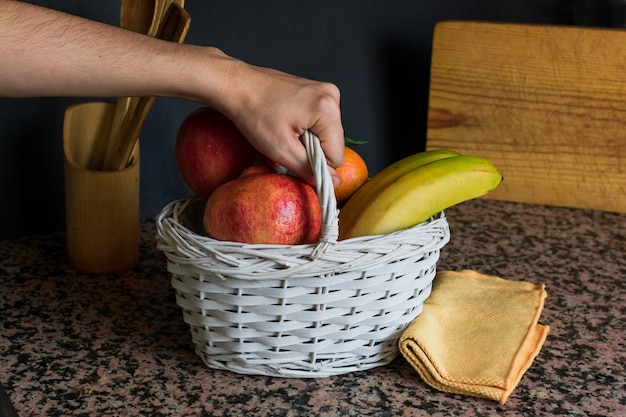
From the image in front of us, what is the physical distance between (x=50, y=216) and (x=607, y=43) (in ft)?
3.20

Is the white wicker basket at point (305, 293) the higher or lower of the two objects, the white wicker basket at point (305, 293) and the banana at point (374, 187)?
the lower

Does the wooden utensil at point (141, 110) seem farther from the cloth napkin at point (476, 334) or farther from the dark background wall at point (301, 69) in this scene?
the cloth napkin at point (476, 334)

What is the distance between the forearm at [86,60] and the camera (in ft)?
2.49

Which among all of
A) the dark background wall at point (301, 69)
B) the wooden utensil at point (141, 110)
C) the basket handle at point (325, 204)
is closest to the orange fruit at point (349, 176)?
the basket handle at point (325, 204)

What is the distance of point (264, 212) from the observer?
0.81 metres

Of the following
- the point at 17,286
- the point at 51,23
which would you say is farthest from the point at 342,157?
the point at 17,286

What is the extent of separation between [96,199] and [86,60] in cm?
34

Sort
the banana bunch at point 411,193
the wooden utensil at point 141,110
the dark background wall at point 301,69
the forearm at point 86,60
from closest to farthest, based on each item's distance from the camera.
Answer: the forearm at point 86,60
the banana bunch at point 411,193
the wooden utensil at point 141,110
the dark background wall at point 301,69

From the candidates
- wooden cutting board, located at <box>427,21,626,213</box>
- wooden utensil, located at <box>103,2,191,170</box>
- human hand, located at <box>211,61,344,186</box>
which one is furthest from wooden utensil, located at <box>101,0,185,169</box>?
wooden cutting board, located at <box>427,21,626,213</box>

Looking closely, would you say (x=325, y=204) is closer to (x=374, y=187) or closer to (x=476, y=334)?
(x=374, y=187)

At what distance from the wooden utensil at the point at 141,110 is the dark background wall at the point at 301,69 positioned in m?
0.19

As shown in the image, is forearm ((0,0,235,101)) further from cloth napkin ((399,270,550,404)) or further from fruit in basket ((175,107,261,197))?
cloth napkin ((399,270,550,404))

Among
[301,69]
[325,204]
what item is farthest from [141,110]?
[301,69]

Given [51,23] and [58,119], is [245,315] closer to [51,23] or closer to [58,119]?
[51,23]
